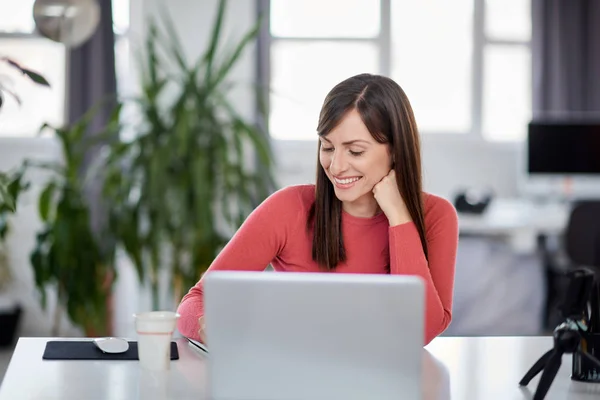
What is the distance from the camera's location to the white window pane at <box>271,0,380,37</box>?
5.69m

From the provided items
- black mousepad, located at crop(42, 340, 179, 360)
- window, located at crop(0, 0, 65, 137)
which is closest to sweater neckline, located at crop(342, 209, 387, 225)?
black mousepad, located at crop(42, 340, 179, 360)

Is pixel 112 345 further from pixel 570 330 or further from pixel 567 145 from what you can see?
pixel 567 145

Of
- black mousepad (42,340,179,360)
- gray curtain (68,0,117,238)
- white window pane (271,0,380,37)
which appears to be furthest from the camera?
white window pane (271,0,380,37)

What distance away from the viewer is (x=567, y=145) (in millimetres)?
5273

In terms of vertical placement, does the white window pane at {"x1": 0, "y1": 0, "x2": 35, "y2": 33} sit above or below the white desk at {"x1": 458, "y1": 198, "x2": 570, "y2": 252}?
above

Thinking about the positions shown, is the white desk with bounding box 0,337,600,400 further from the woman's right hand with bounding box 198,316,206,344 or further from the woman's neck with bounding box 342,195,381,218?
the woman's neck with bounding box 342,195,381,218

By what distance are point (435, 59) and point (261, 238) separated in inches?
158

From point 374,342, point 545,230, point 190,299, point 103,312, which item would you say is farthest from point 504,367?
point 545,230

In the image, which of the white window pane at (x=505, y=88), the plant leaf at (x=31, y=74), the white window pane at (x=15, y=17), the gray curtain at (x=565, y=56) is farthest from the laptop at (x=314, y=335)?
the white window pane at (x=505, y=88)

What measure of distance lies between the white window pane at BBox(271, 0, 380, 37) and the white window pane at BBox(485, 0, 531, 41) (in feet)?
2.39

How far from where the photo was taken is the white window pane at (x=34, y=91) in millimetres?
5195

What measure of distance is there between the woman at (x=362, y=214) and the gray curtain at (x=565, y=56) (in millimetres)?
3764

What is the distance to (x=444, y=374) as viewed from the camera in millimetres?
1608

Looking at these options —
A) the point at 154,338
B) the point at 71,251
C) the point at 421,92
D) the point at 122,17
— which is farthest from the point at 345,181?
the point at 421,92
